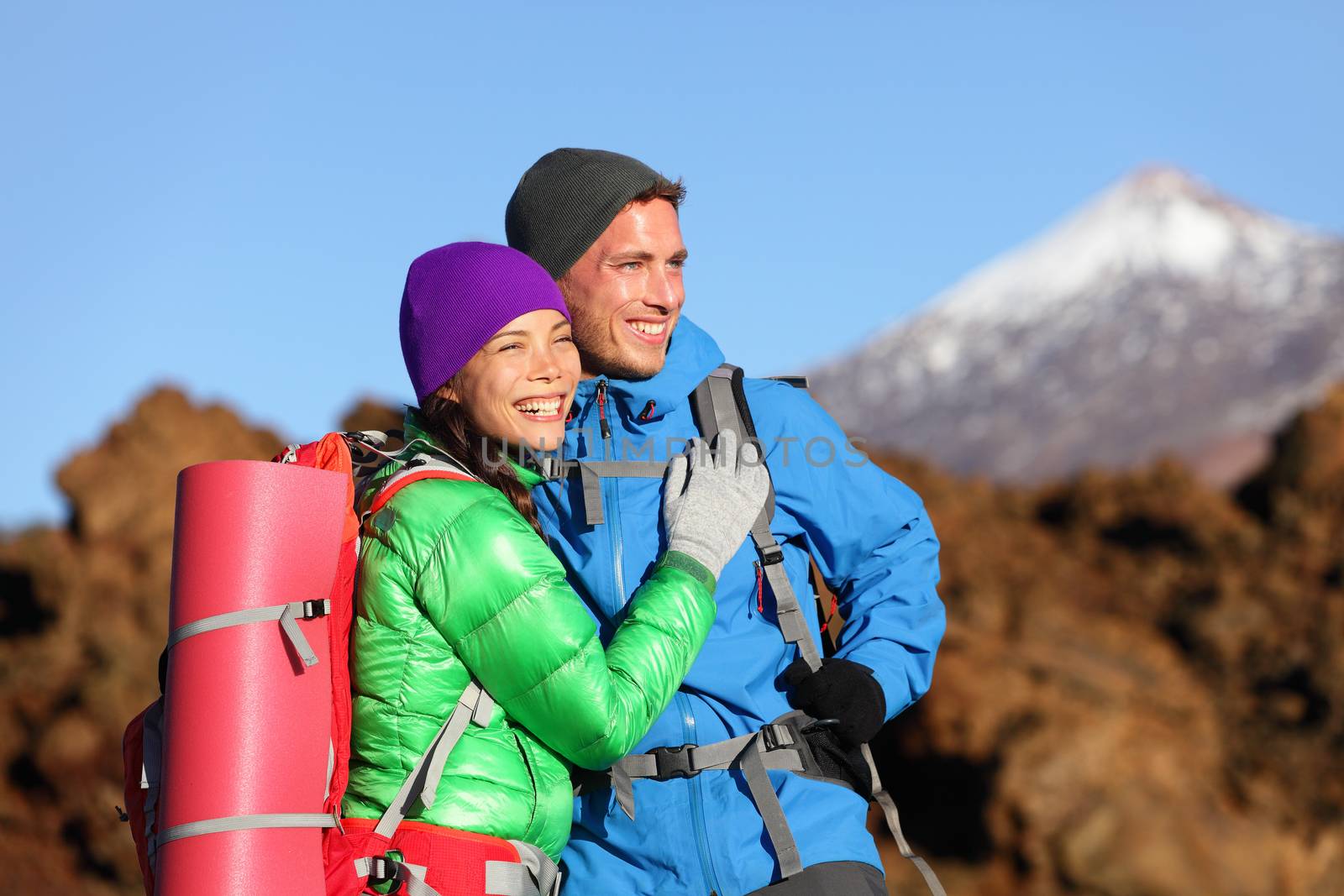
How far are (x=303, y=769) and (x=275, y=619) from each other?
0.29m

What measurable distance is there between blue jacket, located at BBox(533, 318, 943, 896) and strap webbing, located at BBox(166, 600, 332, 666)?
A: 810 mm

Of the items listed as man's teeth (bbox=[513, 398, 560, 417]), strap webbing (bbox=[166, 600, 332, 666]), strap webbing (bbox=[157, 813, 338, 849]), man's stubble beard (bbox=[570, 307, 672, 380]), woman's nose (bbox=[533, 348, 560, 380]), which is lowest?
strap webbing (bbox=[157, 813, 338, 849])

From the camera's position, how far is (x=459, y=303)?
3.29m

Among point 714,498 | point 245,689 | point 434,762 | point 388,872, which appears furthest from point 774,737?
point 245,689

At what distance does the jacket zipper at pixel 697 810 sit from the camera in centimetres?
320

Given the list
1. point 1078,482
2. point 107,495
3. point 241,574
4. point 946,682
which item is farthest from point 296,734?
point 1078,482

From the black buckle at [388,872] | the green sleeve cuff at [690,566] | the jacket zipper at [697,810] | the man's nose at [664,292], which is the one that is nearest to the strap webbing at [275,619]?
the black buckle at [388,872]

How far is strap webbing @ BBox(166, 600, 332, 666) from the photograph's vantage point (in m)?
2.70

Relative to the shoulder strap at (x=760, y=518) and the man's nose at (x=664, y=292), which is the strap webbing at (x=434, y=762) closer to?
the shoulder strap at (x=760, y=518)

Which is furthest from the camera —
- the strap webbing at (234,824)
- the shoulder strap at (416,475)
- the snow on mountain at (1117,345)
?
the snow on mountain at (1117,345)

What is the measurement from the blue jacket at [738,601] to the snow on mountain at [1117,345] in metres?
72.5

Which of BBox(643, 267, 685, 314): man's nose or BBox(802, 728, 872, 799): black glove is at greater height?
BBox(643, 267, 685, 314): man's nose

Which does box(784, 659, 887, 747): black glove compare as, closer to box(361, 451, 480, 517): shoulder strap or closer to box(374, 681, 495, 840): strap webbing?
box(374, 681, 495, 840): strap webbing

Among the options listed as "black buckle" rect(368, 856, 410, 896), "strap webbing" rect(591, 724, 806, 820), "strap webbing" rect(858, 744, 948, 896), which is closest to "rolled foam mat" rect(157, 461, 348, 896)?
"black buckle" rect(368, 856, 410, 896)
